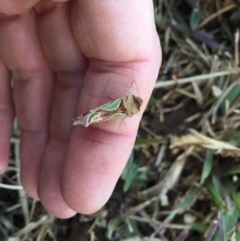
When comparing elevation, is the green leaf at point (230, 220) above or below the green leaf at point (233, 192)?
below

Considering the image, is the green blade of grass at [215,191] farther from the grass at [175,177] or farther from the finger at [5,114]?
the finger at [5,114]

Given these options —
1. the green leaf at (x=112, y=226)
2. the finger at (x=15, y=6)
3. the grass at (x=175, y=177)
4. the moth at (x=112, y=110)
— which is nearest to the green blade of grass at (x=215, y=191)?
the grass at (x=175, y=177)

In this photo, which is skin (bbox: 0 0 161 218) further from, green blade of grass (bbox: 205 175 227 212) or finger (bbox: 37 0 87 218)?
green blade of grass (bbox: 205 175 227 212)

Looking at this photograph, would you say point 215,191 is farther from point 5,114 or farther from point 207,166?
point 5,114

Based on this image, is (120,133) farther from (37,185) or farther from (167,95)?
(167,95)

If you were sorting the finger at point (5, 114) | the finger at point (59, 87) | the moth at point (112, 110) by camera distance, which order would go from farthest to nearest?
the finger at point (5, 114) < the finger at point (59, 87) < the moth at point (112, 110)

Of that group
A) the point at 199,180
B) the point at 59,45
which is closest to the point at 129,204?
the point at 199,180

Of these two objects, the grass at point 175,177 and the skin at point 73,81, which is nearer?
the skin at point 73,81
